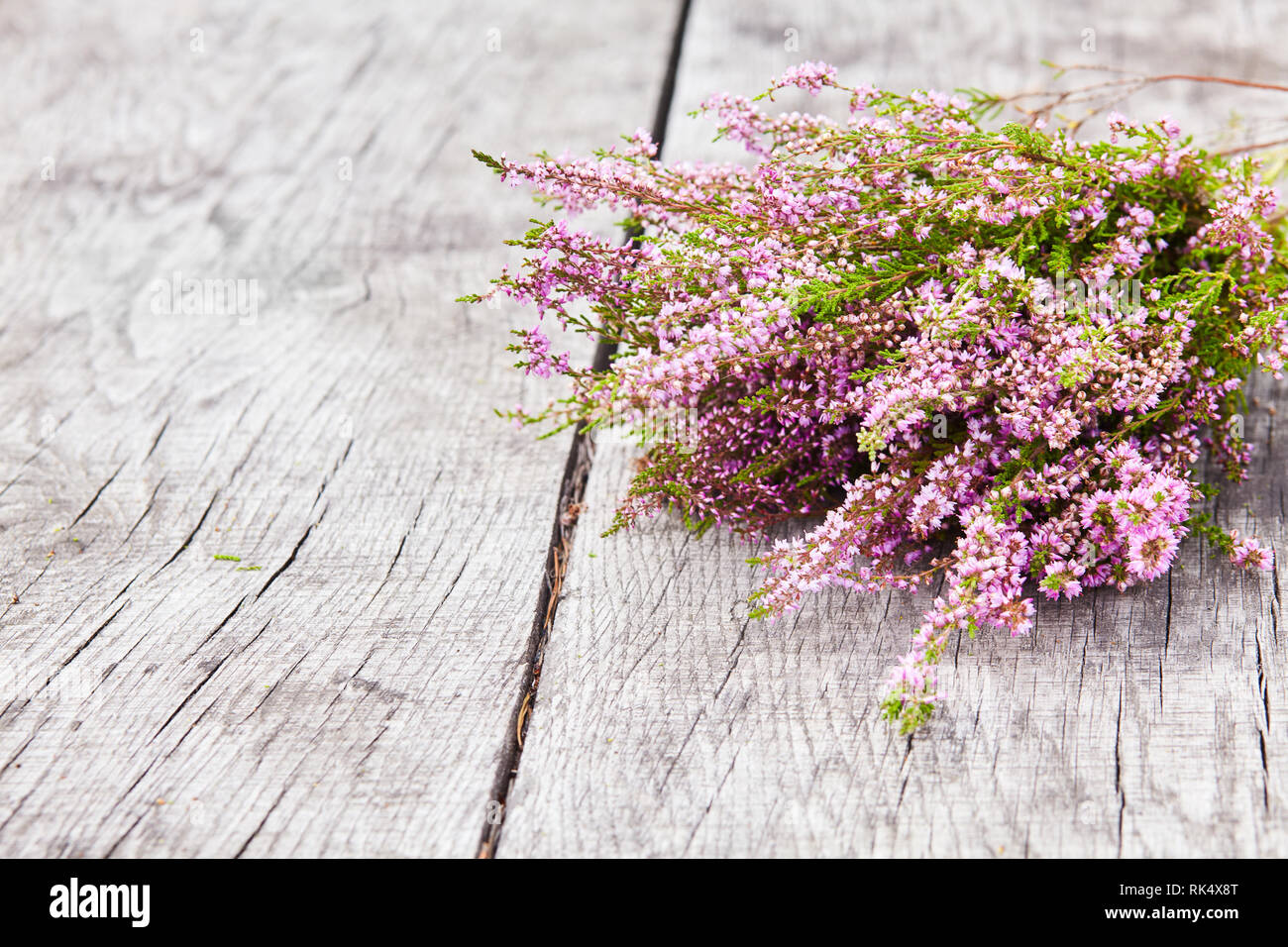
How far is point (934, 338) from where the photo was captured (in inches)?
63.6

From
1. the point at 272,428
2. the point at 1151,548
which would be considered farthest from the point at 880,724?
the point at 272,428

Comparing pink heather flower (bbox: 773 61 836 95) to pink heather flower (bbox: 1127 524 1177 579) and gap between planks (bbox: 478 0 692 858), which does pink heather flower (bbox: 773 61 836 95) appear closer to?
gap between planks (bbox: 478 0 692 858)

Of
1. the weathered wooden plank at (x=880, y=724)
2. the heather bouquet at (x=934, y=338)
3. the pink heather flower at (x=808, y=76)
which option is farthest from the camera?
the pink heather flower at (x=808, y=76)

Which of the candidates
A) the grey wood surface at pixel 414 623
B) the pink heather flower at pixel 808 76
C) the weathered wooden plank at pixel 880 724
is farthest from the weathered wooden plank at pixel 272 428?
the pink heather flower at pixel 808 76

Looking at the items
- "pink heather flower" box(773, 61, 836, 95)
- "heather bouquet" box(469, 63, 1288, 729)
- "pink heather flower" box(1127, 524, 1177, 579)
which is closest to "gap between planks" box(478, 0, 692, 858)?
"heather bouquet" box(469, 63, 1288, 729)

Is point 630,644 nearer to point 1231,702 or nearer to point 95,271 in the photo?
point 1231,702

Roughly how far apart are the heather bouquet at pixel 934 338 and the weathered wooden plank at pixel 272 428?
50cm

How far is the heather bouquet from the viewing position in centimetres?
169

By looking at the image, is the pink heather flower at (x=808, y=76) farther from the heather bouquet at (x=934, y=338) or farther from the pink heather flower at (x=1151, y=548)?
the pink heather flower at (x=1151, y=548)

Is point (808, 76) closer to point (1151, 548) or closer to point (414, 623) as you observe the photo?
point (1151, 548)

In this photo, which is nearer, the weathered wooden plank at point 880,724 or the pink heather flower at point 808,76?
the weathered wooden plank at point 880,724

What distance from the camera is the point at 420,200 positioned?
3.44 meters

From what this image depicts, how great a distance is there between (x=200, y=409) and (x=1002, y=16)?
335cm

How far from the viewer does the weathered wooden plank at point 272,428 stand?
5.59 ft
